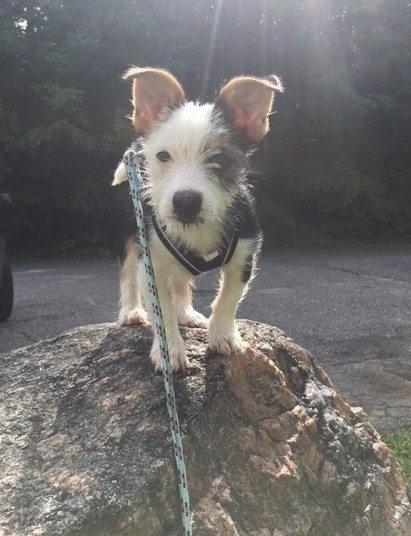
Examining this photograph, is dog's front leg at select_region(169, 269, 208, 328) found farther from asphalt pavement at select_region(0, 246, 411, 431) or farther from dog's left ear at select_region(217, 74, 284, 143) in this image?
asphalt pavement at select_region(0, 246, 411, 431)

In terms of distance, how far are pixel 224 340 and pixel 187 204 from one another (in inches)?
32.5

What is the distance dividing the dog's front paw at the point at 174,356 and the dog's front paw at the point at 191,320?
74 centimetres

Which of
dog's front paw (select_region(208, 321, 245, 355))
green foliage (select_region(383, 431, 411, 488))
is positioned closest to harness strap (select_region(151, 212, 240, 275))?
dog's front paw (select_region(208, 321, 245, 355))

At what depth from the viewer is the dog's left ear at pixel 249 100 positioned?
312 centimetres

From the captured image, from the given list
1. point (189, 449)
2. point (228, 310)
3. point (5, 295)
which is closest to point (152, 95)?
point (228, 310)

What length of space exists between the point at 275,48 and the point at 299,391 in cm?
1422

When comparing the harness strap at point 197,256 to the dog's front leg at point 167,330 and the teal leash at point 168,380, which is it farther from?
the teal leash at point 168,380

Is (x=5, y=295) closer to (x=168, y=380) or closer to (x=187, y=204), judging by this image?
(x=187, y=204)

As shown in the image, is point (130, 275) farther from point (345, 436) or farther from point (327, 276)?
point (327, 276)

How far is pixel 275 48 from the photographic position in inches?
628

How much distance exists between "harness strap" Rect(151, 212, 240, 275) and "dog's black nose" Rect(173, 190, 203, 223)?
373mm

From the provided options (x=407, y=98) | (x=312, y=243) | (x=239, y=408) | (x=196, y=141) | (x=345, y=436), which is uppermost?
(x=407, y=98)

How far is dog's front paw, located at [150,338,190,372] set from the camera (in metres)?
2.94

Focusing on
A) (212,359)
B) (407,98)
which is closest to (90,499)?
(212,359)
